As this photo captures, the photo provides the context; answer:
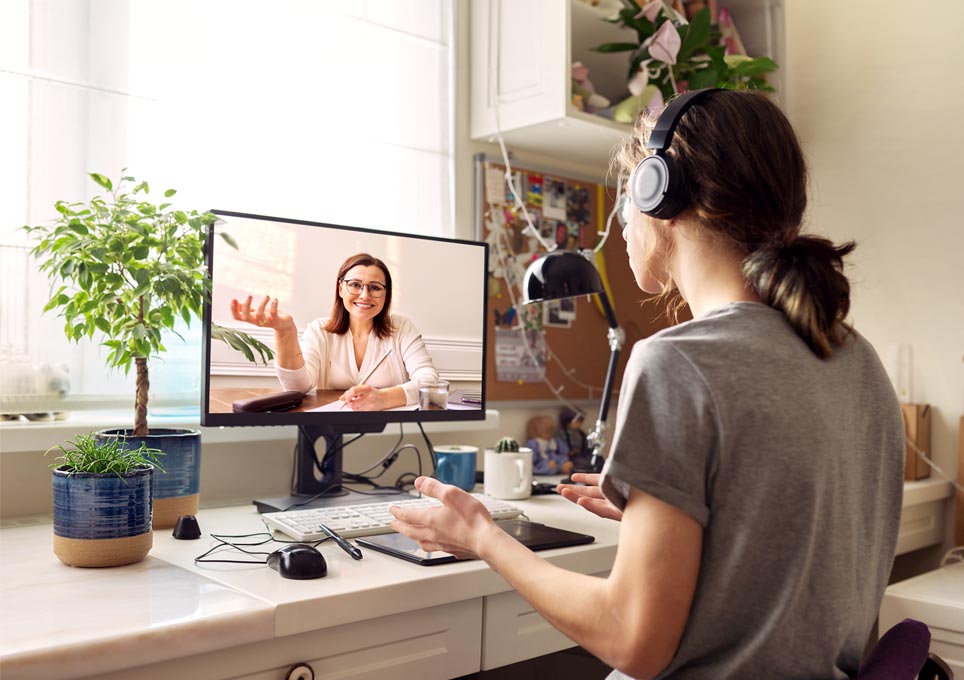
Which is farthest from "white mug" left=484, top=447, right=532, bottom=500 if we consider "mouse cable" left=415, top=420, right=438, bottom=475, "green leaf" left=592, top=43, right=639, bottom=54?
"green leaf" left=592, top=43, right=639, bottom=54

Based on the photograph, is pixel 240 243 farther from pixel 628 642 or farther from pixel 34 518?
pixel 628 642

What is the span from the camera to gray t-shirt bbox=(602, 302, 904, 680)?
682mm

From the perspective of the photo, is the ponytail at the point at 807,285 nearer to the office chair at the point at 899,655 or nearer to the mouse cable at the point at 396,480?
the office chair at the point at 899,655

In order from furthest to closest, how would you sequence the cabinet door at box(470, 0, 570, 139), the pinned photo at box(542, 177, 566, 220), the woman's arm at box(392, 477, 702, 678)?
the pinned photo at box(542, 177, 566, 220) < the cabinet door at box(470, 0, 570, 139) < the woman's arm at box(392, 477, 702, 678)

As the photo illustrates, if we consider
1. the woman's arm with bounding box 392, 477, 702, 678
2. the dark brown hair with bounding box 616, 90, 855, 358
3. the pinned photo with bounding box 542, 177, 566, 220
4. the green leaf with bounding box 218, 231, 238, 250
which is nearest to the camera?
the woman's arm with bounding box 392, 477, 702, 678

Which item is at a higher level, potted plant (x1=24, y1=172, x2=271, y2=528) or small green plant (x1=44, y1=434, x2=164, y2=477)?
potted plant (x1=24, y1=172, x2=271, y2=528)

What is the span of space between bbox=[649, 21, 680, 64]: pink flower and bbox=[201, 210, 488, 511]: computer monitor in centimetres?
68

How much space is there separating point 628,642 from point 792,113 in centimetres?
222

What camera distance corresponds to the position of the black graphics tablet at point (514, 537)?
1082 mm

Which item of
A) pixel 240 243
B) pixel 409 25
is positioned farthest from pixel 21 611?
pixel 409 25

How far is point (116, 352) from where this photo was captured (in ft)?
4.22

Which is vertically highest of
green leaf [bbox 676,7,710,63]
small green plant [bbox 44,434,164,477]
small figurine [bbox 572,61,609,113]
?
green leaf [bbox 676,7,710,63]

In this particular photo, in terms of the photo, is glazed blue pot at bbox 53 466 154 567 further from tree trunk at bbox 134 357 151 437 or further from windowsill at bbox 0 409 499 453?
windowsill at bbox 0 409 499 453

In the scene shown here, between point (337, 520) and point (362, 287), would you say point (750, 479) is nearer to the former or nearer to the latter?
point (337, 520)
